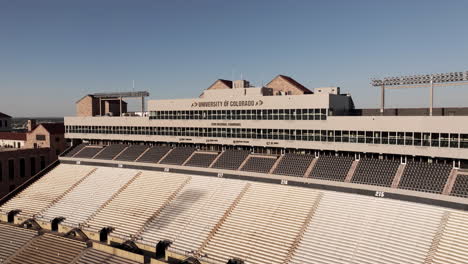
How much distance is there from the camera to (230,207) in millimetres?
41438

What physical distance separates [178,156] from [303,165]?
21.8 metres

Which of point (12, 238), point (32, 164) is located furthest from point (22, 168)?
point (12, 238)

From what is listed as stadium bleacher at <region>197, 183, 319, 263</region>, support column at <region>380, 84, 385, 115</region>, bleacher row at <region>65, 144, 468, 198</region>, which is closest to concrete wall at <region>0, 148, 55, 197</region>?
bleacher row at <region>65, 144, 468, 198</region>

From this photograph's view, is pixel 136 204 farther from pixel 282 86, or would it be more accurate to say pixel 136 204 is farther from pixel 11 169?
→ pixel 282 86

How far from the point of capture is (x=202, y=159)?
53469mm

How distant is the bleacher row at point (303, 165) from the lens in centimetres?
3669

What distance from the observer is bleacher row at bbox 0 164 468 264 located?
31.2 meters

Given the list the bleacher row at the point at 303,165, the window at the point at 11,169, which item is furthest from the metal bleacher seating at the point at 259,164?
the window at the point at 11,169

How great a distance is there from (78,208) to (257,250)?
94.7 feet

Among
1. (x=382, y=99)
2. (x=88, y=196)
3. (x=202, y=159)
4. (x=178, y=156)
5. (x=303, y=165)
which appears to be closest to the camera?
(x=303, y=165)

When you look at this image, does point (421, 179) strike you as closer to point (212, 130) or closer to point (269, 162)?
point (269, 162)

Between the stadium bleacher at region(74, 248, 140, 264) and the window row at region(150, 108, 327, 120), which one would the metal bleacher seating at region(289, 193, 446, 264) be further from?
the stadium bleacher at region(74, 248, 140, 264)

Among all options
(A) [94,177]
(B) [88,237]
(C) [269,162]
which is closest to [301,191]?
(C) [269,162]

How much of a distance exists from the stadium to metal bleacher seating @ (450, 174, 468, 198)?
0.30 ft
